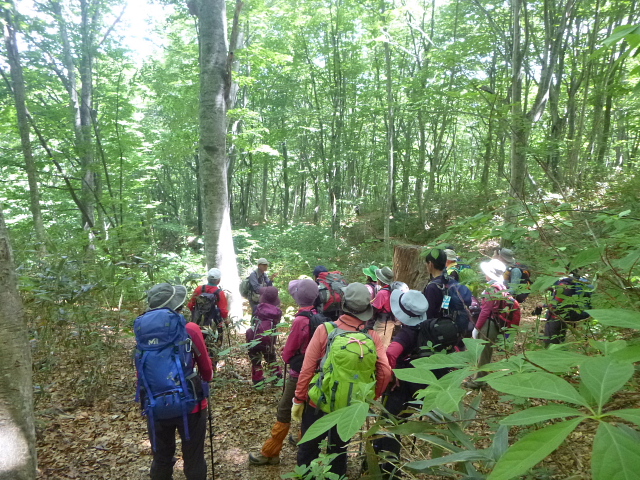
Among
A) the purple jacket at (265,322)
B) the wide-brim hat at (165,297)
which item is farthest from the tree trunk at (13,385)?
the purple jacket at (265,322)

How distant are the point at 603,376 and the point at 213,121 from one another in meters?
7.03

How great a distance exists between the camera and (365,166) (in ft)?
75.6

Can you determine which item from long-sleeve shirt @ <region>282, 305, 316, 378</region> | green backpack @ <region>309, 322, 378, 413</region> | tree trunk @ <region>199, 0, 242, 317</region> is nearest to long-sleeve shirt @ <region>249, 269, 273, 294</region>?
tree trunk @ <region>199, 0, 242, 317</region>

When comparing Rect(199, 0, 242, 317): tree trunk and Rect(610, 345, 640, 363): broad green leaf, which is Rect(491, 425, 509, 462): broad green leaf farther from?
Rect(199, 0, 242, 317): tree trunk

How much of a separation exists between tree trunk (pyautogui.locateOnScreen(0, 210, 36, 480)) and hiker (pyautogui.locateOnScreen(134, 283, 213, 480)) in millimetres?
742

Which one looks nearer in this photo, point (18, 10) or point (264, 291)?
point (264, 291)

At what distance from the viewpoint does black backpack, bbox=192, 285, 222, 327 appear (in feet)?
17.2

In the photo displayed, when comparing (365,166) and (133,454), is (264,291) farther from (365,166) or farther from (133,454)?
(365,166)

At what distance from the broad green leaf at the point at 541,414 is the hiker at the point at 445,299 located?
8.30 feet

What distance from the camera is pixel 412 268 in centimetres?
699

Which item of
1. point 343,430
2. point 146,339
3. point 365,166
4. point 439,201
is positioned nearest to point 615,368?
point 343,430

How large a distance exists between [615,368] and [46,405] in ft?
19.3

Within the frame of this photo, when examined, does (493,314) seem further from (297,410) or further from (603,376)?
(603,376)

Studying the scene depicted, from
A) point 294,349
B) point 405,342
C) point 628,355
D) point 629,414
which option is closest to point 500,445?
point 628,355
